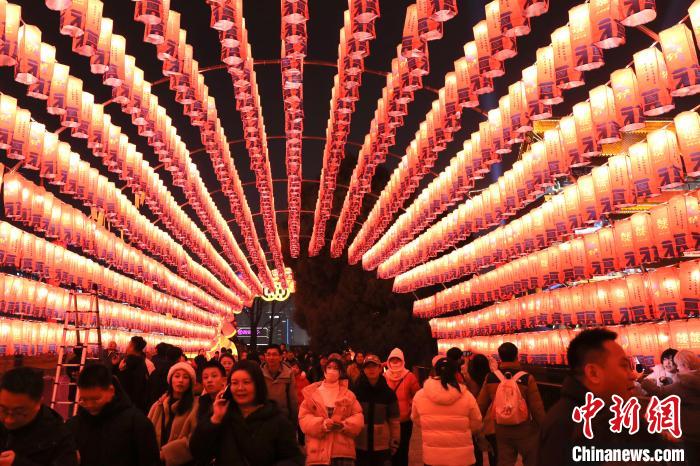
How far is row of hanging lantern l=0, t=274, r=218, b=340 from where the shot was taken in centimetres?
1646

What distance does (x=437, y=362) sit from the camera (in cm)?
1080

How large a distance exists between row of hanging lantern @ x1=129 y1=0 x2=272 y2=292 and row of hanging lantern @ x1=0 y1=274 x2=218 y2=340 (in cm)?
442

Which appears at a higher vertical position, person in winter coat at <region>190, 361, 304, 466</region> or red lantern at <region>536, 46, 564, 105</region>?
red lantern at <region>536, 46, 564, 105</region>

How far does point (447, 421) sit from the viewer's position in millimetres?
6875

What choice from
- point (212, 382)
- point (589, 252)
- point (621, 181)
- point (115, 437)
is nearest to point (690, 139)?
point (621, 181)

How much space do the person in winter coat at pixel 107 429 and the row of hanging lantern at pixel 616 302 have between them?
10.2 meters

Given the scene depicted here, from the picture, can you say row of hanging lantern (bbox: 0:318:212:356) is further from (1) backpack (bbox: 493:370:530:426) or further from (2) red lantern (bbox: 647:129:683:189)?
(2) red lantern (bbox: 647:129:683:189)

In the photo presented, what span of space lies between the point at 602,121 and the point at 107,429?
7963 millimetres

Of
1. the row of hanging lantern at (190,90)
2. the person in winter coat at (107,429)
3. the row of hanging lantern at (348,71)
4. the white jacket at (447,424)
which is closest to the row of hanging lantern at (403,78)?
the row of hanging lantern at (348,71)

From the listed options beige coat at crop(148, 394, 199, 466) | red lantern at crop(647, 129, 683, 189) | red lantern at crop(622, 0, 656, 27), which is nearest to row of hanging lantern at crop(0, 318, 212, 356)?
beige coat at crop(148, 394, 199, 466)

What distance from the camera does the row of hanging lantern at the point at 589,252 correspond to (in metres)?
11.1

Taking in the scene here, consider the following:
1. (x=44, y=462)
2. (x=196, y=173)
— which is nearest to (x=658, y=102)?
(x=44, y=462)

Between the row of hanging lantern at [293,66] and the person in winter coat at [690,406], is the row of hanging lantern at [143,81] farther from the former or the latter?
the person in winter coat at [690,406]

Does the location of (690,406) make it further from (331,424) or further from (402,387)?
(402,387)
